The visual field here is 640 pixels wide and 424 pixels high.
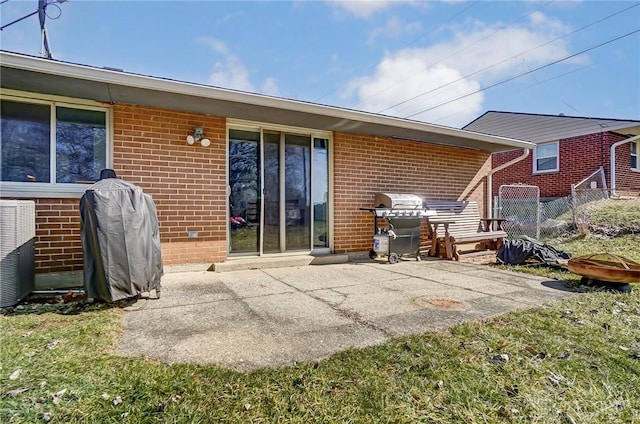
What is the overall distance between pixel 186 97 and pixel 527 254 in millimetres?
6407

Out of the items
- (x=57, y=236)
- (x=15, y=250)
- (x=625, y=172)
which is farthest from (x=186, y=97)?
(x=625, y=172)

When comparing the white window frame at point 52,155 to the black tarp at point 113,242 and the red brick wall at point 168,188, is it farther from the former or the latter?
the black tarp at point 113,242

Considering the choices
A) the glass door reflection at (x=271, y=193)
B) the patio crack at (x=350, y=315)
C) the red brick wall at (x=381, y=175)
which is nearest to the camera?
the patio crack at (x=350, y=315)

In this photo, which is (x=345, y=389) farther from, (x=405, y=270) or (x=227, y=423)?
(x=405, y=270)

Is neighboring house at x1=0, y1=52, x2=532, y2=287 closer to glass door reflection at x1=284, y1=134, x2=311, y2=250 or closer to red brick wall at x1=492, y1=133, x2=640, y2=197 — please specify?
glass door reflection at x1=284, y1=134, x2=311, y2=250

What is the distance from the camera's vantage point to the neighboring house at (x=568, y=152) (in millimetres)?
12812

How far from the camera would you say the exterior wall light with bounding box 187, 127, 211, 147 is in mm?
5163

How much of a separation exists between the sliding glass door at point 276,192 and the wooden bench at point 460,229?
8.47 ft

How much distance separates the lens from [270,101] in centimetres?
483

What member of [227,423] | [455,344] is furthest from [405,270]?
[227,423]

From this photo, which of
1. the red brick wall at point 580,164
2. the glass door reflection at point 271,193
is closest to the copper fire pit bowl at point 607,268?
the glass door reflection at point 271,193

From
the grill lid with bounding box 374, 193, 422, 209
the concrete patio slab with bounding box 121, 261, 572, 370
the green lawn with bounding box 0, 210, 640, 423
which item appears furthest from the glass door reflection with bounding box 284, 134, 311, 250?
the green lawn with bounding box 0, 210, 640, 423

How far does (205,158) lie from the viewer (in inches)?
210

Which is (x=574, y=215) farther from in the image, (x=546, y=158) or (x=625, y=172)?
(x=625, y=172)
